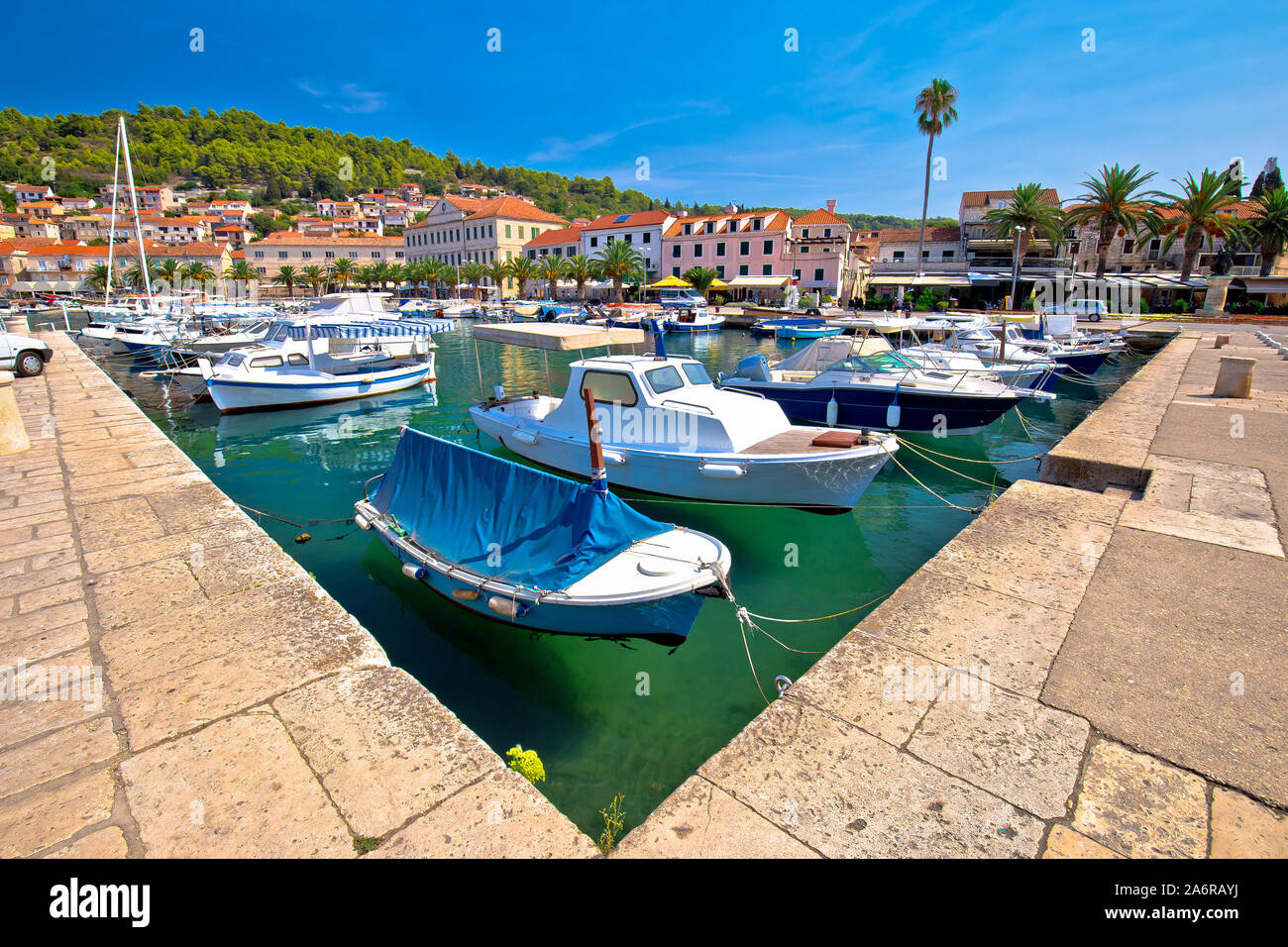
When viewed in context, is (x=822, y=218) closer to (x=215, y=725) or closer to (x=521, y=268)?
(x=521, y=268)

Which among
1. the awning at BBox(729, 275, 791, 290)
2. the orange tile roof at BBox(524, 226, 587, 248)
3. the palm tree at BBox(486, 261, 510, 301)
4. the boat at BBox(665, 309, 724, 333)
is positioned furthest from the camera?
the orange tile roof at BBox(524, 226, 587, 248)

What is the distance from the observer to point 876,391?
1425cm

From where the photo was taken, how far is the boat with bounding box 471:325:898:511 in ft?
29.5

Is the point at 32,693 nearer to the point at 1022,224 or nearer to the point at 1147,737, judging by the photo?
the point at 1147,737

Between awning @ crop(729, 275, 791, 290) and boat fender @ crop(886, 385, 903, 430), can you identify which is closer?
boat fender @ crop(886, 385, 903, 430)

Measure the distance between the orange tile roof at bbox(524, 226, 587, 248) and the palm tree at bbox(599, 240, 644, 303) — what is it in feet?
46.3

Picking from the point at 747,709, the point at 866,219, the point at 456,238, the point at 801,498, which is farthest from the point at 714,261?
the point at 866,219

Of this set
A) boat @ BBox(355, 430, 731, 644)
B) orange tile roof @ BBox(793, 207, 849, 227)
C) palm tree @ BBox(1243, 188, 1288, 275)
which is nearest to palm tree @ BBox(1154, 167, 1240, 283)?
palm tree @ BBox(1243, 188, 1288, 275)

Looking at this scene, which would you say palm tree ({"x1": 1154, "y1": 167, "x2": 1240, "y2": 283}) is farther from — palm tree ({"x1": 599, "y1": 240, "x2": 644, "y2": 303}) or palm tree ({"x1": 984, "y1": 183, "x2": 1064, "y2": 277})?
palm tree ({"x1": 599, "y1": 240, "x2": 644, "y2": 303})

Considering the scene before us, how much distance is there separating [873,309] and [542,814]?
5571 cm

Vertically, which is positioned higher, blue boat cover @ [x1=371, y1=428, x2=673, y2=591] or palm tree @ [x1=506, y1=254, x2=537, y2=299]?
palm tree @ [x1=506, y1=254, x2=537, y2=299]

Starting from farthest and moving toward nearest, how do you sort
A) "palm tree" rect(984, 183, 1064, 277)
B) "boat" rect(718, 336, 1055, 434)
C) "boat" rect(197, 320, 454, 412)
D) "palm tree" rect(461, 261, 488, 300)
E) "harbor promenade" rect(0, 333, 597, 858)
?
"palm tree" rect(461, 261, 488, 300)
"palm tree" rect(984, 183, 1064, 277)
"boat" rect(197, 320, 454, 412)
"boat" rect(718, 336, 1055, 434)
"harbor promenade" rect(0, 333, 597, 858)

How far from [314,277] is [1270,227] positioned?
97.6 metres

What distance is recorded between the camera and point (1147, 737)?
11.8 feet
